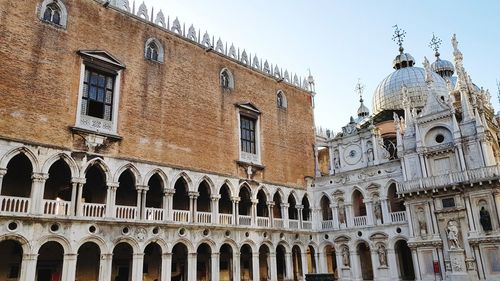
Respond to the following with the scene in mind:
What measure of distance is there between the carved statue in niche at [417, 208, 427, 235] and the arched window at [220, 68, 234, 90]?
1192 centimetres

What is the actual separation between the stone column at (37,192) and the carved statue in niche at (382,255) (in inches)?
658

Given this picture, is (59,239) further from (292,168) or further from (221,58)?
(292,168)

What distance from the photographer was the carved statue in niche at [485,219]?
18.5 metres

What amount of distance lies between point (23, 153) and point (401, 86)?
89.8 ft

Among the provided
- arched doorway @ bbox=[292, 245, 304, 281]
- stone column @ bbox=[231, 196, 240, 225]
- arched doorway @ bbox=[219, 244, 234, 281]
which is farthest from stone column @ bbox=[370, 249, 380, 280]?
arched doorway @ bbox=[219, 244, 234, 281]

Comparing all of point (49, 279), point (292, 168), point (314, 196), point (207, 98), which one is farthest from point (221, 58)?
point (49, 279)

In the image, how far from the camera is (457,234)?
19172 mm

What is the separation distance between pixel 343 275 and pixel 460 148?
31.2 ft

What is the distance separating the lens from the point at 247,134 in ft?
76.3

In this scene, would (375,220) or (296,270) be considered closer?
(375,220)

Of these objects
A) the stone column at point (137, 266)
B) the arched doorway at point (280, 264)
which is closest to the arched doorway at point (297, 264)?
the arched doorway at point (280, 264)

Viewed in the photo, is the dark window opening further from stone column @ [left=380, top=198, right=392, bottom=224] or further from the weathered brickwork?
stone column @ [left=380, top=198, right=392, bottom=224]

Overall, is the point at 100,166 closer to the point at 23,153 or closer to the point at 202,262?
the point at 23,153

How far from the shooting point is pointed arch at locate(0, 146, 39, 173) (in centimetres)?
1392
